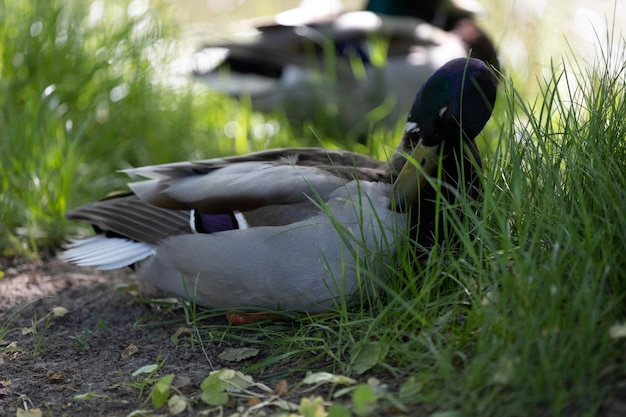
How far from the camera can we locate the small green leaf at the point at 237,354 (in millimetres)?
2786

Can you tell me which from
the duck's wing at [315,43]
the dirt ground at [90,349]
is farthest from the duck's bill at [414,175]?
the duck's wing at [315,43]

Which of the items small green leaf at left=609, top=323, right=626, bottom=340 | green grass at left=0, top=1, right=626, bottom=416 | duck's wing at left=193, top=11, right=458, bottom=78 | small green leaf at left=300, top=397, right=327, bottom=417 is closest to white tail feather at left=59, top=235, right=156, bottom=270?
green grass at left=0, top=1, right=626, bottom=416

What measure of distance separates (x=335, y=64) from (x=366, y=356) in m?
3.94

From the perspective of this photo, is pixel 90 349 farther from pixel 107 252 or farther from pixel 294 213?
pixel 294 213

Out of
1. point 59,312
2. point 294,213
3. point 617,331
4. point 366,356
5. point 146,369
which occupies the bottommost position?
point 59,312

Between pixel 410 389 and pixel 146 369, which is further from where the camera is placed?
pixel 146 369

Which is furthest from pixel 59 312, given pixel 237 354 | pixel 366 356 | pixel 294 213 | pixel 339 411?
pixel 339 411

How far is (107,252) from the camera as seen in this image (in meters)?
3.47

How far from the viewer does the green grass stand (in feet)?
6.61

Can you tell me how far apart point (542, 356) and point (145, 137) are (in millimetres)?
3469

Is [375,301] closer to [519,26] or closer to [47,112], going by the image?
[47,112]

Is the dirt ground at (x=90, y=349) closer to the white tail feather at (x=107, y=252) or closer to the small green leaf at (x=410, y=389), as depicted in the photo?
the small green leaf at (x=410, y=389)

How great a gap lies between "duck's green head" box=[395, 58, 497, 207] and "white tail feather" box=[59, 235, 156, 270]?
1142mm

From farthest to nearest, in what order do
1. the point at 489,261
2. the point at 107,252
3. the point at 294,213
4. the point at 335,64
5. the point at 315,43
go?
1. the point at 315,43
2. the point at 335,64
3. the point at 107,252
4. the point at 294,213
5. the point at 489,261
